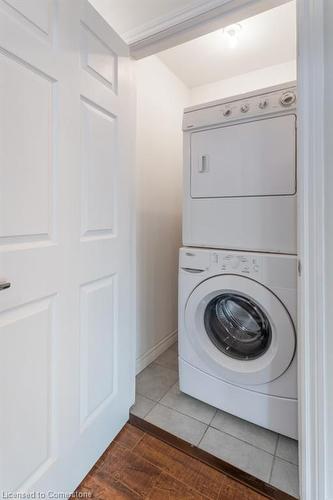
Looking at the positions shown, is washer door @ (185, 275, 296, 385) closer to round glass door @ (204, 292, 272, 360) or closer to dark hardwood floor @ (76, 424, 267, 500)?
round glass door @ (204, 292, 272, 360)

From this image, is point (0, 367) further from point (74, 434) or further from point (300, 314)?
point (300, 314)

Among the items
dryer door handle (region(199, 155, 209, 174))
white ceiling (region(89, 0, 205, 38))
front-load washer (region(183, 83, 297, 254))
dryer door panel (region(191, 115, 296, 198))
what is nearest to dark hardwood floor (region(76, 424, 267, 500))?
front-load washer (region(183, 83, 297, 254))

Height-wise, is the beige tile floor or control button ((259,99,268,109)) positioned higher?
control button ((259,99,268,109))

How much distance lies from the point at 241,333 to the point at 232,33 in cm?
200

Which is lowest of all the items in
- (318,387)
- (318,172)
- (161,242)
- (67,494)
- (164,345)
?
(67,494)

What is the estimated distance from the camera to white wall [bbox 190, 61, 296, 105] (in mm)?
2146

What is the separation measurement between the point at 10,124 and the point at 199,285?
43.2 inches

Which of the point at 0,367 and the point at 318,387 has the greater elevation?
the point at 0,367

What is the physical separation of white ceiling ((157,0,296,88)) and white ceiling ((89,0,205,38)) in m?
0.76

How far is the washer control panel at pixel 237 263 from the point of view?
128 centimetres

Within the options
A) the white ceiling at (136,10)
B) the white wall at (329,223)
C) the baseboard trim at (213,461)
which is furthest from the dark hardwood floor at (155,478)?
the white ceiling at (136,10)

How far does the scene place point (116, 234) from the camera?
128 cm

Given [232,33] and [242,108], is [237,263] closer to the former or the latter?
[242,108]

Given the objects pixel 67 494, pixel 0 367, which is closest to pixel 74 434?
pixel 67 494
